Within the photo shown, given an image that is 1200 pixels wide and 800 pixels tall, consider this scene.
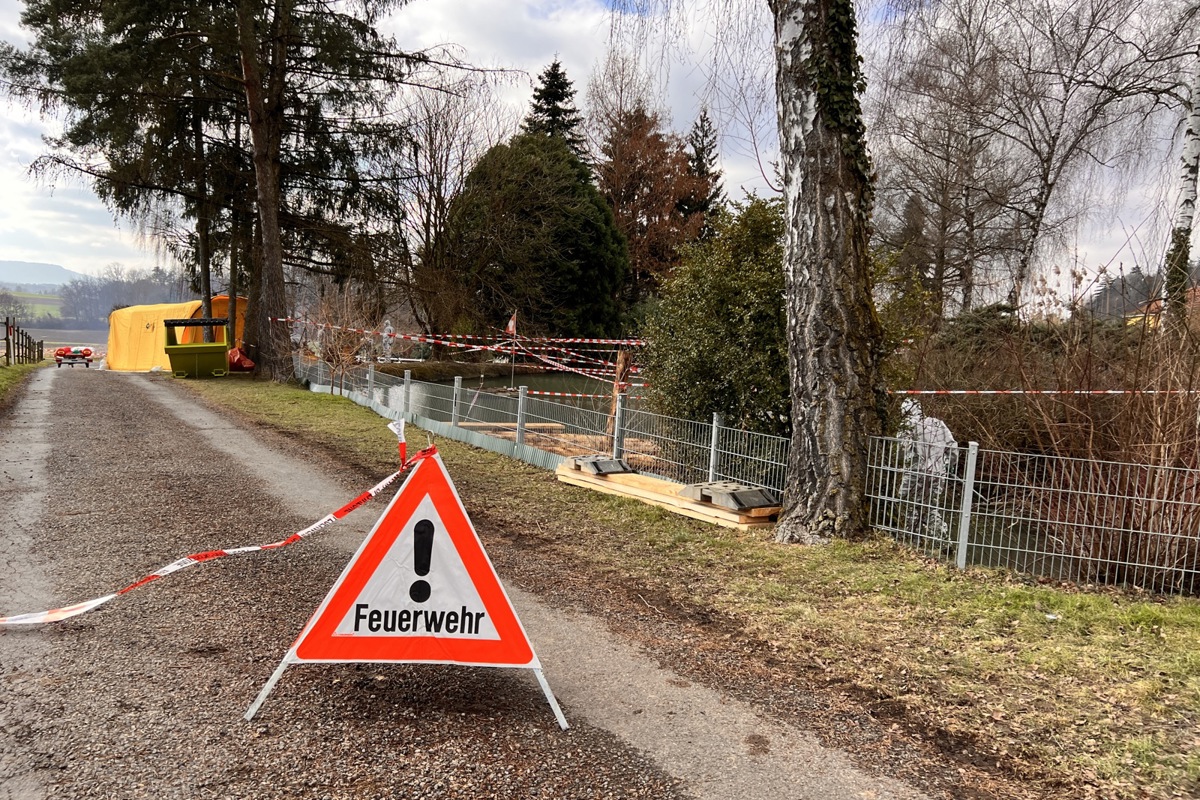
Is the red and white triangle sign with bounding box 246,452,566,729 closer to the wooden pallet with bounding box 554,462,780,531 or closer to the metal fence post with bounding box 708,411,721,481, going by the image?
the wooden pallet with bounding box 554,462,780,531

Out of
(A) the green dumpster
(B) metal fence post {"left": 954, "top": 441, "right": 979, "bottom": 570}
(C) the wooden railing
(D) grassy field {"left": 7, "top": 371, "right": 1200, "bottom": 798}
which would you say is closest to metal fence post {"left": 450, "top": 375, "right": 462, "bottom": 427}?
(D) grassy field {"left": 7, "top": 371, "right": 1200, "bottom": 798}

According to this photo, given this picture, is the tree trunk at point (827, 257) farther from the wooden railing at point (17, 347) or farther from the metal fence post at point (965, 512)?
the wooden railing at point (17, 347)

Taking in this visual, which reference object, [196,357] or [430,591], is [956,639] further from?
[196,357]

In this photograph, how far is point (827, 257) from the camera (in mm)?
6617

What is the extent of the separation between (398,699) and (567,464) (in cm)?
593

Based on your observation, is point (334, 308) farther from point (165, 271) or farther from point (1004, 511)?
point (1004, 511)

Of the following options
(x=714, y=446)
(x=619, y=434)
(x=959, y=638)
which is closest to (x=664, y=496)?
(x=714, y=446)

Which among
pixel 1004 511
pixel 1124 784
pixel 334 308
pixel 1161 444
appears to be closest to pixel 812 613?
pixel 1124 784

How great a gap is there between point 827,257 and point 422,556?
4665 mm

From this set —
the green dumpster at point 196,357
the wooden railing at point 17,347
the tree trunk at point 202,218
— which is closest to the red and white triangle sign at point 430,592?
the green dumpster at point 196,357

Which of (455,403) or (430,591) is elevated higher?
(455,403)

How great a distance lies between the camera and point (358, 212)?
75.7ft

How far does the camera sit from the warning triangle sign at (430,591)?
3424 mm

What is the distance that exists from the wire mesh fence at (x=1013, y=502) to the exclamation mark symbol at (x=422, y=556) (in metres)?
4.39
